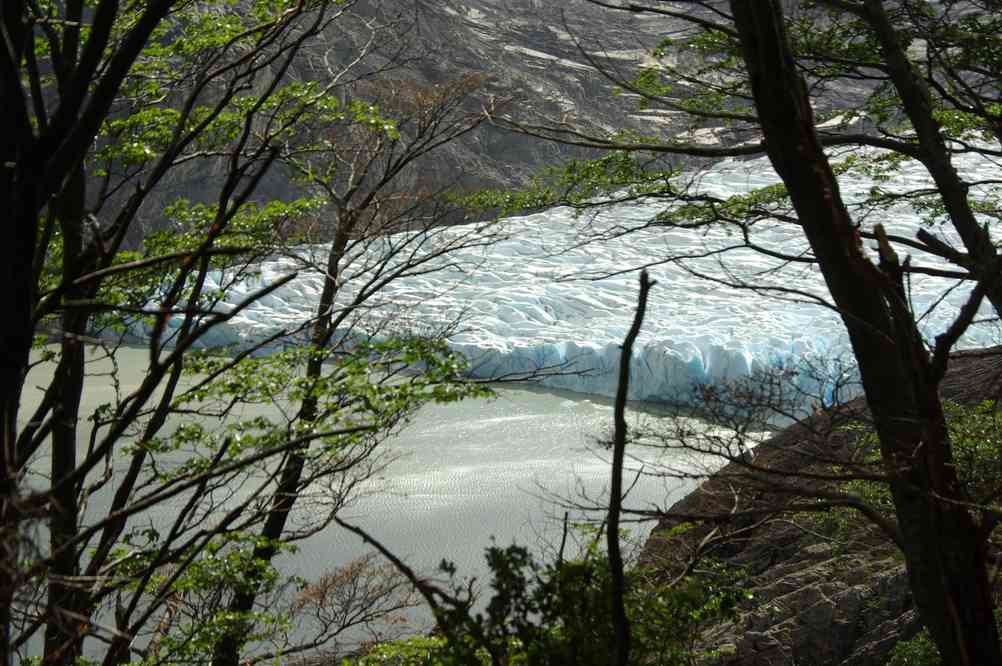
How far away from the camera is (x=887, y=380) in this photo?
7.44 ft

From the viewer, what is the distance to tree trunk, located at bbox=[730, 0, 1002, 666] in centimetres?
205

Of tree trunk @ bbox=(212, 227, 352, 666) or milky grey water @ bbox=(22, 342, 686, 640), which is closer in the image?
tree trunk @ bbox=(212, 227, 352, 666)

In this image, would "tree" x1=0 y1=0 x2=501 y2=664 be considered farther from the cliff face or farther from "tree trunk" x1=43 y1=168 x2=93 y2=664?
the cliff face

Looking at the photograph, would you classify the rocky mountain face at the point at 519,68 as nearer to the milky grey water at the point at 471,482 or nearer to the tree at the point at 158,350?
the milky grey water at the point at 471,482

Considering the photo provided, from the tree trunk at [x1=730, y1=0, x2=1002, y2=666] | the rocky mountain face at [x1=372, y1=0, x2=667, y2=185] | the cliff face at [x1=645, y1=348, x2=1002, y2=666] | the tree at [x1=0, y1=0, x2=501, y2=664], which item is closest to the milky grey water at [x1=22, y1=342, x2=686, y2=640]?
the tree at [x1=0, y1=0, x2=501, y2=664]

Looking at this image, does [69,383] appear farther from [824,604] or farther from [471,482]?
[471,482]

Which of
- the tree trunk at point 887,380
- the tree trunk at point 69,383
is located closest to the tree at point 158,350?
the tree trunk at point 69,383

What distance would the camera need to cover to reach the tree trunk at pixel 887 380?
205cm

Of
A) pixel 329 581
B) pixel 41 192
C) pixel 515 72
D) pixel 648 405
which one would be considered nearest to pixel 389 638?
pixel 329 581

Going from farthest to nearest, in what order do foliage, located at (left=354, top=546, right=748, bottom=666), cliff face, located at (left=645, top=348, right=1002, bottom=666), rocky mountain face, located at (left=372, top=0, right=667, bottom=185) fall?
rocky mountain face, located at (left=372, top=0, right=667, bottom=185) → cliff face, located at (left=645, top=348, right=1002, bottom=666) → foliage, located at (left=354, top=546, right=748, bottom=666)

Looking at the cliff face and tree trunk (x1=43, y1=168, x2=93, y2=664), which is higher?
tree trunk (x1=43, y1=168, x2=93, y2=664)

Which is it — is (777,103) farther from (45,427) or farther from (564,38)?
(564,38)

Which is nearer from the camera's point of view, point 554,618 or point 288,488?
point 554,618

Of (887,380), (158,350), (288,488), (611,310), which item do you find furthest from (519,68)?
(158,350)
